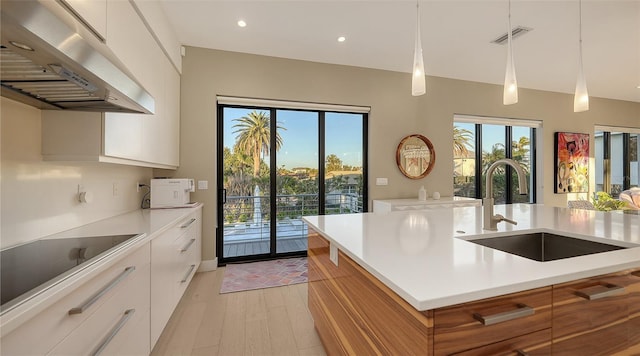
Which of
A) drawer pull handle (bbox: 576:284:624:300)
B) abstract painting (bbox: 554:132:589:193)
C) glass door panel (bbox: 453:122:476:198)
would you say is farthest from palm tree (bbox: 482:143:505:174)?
drawer pull handle (bbox: 576:284:624:300)

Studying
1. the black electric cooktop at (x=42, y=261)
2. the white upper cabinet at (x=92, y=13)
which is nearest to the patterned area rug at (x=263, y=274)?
the black electric cooktop at (x=42, y=261)

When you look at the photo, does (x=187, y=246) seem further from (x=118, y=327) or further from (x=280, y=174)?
(x=280, y=174)

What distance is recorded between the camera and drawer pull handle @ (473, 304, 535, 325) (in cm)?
73

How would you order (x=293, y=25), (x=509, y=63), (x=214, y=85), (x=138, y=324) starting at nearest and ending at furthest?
(x=138, y=324), (x=509, y=63), (x=293, y=25), (x=214, y=85)

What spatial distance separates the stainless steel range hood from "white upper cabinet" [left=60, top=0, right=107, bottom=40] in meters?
0.03

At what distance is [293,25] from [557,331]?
10.2 ft

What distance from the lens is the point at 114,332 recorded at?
1.19 m

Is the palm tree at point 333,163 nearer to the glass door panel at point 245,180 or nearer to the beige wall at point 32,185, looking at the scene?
the glass door panel at point 245,180

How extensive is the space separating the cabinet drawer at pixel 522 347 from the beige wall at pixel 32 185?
202cm

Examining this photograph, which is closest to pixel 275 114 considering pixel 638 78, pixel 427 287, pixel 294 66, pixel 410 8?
pixel 294 66

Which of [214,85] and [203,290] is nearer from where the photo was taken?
[203,290]

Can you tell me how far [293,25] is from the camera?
9.25ft

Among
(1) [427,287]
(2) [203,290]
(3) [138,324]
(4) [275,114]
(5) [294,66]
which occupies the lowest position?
(2) [203,290]

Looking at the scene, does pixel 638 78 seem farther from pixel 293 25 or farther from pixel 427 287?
pixel 427 287
